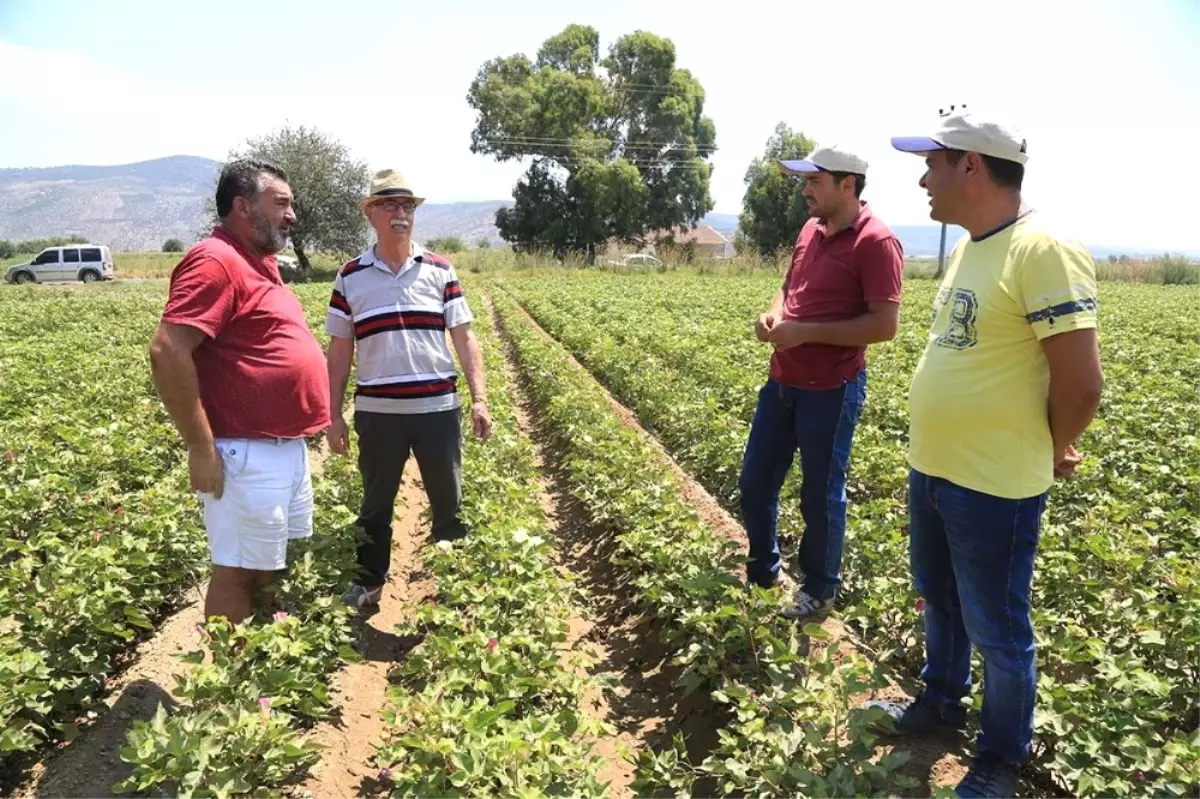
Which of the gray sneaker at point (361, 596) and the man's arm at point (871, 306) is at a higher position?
the man's arm at point (871, 306)

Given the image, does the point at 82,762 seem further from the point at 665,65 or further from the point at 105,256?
the point at 665,65

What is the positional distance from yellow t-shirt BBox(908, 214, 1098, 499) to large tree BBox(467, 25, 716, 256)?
4246 centimetres

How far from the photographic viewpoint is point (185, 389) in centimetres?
273

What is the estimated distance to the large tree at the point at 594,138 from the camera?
44719 mm

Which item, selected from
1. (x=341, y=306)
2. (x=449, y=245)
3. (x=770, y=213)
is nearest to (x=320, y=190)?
(x=449, y=245)

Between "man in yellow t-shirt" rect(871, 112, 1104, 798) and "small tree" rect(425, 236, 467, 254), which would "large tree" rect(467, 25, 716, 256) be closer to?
"small tree" rect(425, 236, 467, 254)

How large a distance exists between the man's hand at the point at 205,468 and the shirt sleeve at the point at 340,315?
1.17 meters

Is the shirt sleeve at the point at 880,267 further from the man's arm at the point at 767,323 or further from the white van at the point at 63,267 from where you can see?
the white van at the point at 63,267

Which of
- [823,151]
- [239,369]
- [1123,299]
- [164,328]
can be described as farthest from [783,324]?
[1123,299]

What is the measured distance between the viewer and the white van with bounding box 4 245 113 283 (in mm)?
32719

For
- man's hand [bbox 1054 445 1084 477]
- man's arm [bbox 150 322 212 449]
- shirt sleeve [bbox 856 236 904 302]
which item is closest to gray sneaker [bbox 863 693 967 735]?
man's hand [bbox 1054 445 1084 477]

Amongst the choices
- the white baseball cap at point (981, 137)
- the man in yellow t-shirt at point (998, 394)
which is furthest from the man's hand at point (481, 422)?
the white baseball cap at point (981, 137)

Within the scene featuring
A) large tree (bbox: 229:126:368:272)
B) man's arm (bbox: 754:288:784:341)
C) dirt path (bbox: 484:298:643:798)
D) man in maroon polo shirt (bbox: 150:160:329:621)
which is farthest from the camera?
large tree (bbox: 229:126:368:272)

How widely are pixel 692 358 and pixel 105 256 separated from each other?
3434 cm
